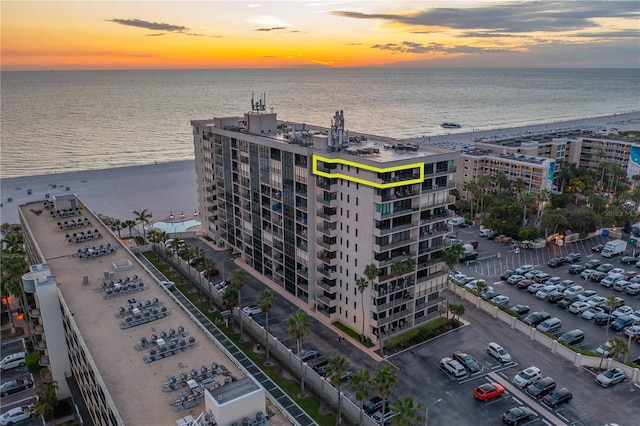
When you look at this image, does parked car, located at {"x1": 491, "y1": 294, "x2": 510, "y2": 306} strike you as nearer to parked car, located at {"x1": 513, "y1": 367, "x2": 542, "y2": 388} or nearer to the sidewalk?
parked car, located at {"x1": 513, "y1": 367, "x2": 542, "y2": 388}

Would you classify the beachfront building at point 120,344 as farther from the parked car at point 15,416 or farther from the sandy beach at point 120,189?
the sandy beach at point 120,189

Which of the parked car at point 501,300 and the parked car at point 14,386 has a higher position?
the parked car at point 501,300

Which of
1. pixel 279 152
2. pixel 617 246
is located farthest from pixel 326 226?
pixel 617 246

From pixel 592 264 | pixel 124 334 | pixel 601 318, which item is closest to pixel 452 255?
pixel 601 318

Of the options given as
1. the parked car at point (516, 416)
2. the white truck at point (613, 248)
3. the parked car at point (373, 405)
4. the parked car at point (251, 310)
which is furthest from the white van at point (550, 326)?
the parked car at point (251, 310)

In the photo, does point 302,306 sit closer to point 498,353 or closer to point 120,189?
point 498,353

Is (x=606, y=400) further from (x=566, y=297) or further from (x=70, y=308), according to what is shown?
(x=70, y=308)

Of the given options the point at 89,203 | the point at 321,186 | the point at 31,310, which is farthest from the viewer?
the point at 89,203
